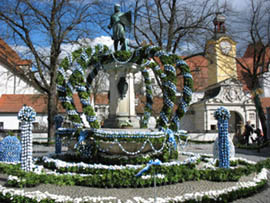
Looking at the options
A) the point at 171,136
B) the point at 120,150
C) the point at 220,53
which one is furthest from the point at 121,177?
the point at 220,53

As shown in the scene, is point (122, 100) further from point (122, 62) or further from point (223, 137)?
point (223, 137)

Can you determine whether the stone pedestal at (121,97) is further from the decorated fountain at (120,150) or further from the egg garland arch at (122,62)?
the egg garland arch at (122,62)

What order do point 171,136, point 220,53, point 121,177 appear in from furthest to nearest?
point 220,53, point 171,136, point 121,177

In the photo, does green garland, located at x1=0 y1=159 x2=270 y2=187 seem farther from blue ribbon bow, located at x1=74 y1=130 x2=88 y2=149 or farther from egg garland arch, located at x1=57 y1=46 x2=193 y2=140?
egg garland arch, located at x1=57 y1=46 x2=193 y2=140

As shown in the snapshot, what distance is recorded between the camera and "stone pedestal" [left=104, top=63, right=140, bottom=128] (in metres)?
10.7

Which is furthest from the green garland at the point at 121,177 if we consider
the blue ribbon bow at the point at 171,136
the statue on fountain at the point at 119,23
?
the statue on fountain at the point at 119,23

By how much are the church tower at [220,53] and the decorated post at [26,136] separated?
1318 centimetres

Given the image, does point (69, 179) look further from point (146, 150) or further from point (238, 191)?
point (238, 191)

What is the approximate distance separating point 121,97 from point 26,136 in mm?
4297

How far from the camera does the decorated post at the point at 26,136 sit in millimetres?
7555

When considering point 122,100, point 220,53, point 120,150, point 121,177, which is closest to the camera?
point 121,177

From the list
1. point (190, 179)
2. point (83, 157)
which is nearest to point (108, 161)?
point (83, 157)

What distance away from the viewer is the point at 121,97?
10820 mm

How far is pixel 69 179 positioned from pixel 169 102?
5087 mm
